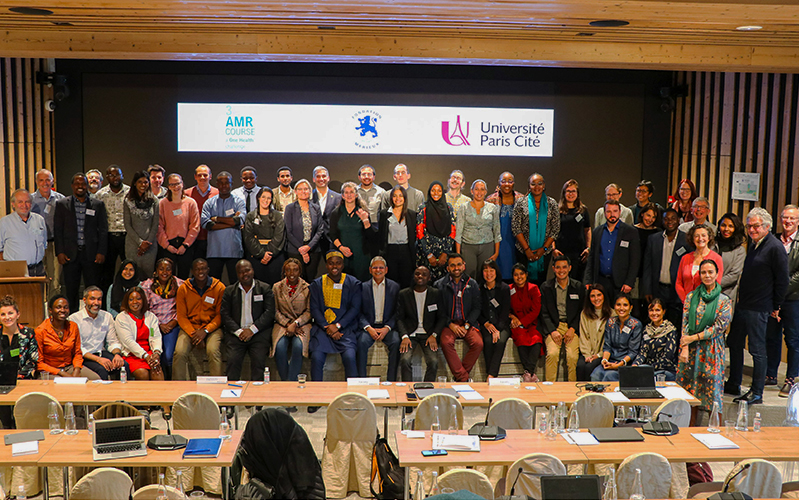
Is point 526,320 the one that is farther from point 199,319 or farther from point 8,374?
point 8,374

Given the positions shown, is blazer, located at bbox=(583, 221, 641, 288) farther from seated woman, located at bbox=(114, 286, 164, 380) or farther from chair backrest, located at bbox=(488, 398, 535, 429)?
seated woman, located at bbox=(114, 286, 164, 380)

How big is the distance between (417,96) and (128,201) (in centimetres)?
437

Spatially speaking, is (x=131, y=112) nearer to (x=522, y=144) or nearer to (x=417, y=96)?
(x=417, y=96)

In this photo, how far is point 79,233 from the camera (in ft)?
25.3

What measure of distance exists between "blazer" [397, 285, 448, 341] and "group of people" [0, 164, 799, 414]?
14mm

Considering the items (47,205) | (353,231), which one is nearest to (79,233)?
(47,205)

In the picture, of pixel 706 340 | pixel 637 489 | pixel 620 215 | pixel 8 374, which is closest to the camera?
pixel 637 489

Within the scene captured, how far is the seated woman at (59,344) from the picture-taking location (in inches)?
248

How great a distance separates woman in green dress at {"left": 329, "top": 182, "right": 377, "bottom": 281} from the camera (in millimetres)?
7695

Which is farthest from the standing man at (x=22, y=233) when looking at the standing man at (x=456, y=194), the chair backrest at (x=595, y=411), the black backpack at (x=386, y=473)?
the chair backrest at (x=595, y=411)

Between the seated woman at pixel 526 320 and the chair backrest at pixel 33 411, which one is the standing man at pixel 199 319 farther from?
the seated woman at pixel 526 320

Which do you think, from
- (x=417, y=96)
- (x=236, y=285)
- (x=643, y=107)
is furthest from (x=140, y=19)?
(x=643, y=107)

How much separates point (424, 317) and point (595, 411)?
2.47m

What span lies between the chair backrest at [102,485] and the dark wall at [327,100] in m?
6.93
